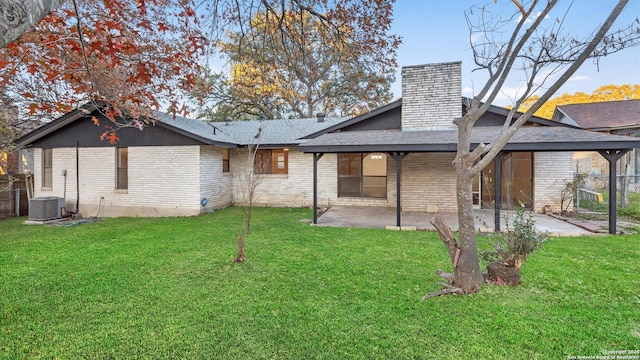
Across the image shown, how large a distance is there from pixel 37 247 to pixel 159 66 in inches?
191

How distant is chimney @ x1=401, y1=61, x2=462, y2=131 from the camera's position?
951 cm

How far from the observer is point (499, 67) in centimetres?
391

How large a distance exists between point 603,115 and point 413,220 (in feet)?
46.6

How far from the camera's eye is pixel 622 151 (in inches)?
269

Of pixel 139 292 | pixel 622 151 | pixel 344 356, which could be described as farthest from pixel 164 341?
pixel 622 151

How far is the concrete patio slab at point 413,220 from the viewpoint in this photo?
296 inches

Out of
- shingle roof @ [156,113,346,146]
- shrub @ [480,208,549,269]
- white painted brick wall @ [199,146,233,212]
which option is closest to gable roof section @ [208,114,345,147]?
shingle roof @ [156,113,346,146]

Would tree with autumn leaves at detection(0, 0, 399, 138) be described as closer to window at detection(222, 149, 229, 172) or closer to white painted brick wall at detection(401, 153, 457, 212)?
white painted brick wall at detection(401, 153, 457, 212)

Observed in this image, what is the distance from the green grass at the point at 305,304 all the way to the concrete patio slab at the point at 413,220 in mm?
1137

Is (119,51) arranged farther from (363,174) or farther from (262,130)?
(262,130)

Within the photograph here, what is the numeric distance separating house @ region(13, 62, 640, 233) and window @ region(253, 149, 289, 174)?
1.7 inches

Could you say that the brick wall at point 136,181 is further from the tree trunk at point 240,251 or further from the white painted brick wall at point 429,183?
the white painted brick wall at point 429,183

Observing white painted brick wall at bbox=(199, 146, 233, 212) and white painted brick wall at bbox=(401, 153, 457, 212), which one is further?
white painted brick wall at bbox=(199, 146, 233, 212)

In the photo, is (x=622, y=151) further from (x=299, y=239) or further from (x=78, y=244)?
(x=78, y=244)
